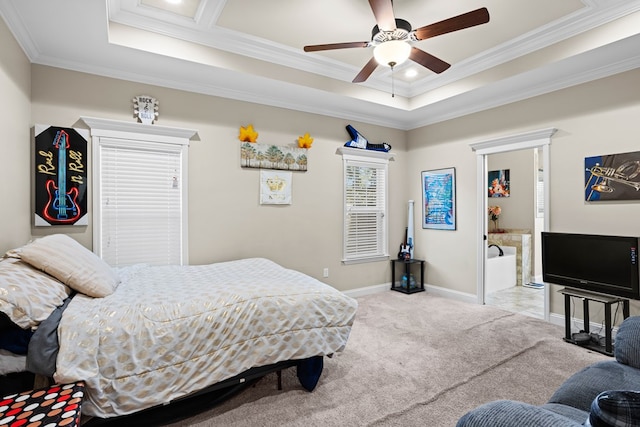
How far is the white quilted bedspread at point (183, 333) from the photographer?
1667 mm

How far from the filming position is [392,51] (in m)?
2.54

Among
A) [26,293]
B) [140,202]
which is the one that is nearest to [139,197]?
[140,202]

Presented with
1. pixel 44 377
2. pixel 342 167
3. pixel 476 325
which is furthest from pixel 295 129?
pixel 44 377

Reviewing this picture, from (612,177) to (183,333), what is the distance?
13.3 feet

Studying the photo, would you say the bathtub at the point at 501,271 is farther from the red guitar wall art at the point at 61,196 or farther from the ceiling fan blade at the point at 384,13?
the red guitar wall art at the point at 61,196

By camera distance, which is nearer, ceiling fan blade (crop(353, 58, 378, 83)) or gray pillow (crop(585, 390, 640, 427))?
gray pillow (crop(585, 390, 640, 427))

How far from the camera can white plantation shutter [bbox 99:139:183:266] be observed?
332 cm

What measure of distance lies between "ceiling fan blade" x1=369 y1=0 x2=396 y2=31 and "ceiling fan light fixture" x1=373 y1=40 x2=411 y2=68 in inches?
4.2

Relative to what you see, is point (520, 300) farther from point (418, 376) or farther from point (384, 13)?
point (384, 13)

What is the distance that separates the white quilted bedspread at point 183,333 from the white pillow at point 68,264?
0.08 metres

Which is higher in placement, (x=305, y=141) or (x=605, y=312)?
(x=305, y=141)

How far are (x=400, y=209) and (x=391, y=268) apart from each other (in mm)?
974

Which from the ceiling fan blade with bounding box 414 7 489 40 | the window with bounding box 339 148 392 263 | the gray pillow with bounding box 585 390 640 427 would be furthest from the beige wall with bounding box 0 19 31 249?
the window with bounding box 339 148 392 263

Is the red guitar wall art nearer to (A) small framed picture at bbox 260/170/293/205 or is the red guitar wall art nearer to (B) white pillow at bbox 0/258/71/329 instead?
(B) white pillow at bbox 0/258/71/329
